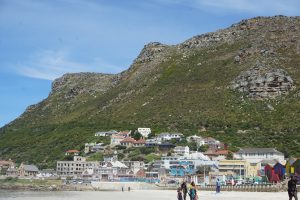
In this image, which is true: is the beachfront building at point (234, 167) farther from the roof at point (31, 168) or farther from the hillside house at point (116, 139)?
the roof at point (31, 168)

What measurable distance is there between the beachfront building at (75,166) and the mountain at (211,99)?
723 cm

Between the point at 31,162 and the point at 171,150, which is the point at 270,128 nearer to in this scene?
the point at 171,150

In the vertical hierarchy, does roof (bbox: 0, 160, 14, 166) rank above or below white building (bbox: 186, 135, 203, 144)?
below

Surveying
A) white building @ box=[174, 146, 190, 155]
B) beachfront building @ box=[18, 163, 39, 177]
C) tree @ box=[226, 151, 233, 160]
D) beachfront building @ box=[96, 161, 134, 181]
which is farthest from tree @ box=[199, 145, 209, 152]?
beachfront building @ box=[18, 163, 39, 177]

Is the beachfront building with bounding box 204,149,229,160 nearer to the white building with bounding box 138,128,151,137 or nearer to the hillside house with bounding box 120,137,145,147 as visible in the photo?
the white building with bounding box 138,128,151,137

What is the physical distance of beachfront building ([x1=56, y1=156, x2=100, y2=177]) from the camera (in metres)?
124

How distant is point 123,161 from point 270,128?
109ft

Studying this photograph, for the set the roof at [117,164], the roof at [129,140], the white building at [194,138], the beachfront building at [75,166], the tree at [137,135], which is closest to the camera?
the roof at [117,164]

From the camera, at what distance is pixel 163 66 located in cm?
16925

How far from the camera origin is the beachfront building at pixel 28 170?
12306cm

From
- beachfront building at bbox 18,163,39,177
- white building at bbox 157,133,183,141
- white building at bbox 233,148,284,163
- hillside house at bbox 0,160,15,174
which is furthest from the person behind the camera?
hillside house at bbox 0,160,15,174

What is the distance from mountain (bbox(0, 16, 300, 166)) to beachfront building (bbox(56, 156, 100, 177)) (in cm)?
723

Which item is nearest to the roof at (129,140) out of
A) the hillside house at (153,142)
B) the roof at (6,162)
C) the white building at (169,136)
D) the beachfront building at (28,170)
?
the hillside house at (153,142)

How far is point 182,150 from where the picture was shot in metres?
120
